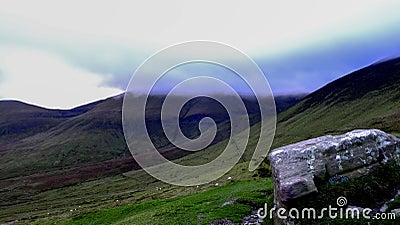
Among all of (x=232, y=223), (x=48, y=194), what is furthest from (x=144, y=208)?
(x=48, y=194)

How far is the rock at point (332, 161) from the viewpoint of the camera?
53.3 ft

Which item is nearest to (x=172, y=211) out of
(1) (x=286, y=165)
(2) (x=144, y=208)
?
(2) (x=144, y=208)

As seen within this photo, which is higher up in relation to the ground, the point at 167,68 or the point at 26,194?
the point at 167,68

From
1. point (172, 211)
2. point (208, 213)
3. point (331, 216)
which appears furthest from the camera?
point (172, 211)

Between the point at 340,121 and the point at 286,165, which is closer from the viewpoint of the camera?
the point at 286,165

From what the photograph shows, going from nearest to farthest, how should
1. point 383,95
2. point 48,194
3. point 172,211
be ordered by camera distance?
point 172,211 → point 48,194 → point 383,95

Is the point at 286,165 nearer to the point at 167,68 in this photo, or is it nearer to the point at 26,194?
the point at 167,68

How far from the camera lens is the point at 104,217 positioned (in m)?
38.5

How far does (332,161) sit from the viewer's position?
16938mm

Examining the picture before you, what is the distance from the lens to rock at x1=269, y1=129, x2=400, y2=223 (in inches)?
639

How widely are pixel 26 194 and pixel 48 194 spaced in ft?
53.4

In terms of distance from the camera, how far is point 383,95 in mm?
189750

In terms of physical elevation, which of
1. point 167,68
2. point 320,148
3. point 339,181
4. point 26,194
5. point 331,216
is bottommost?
point 26,194

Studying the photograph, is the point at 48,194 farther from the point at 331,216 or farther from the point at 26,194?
the point at 331,216
